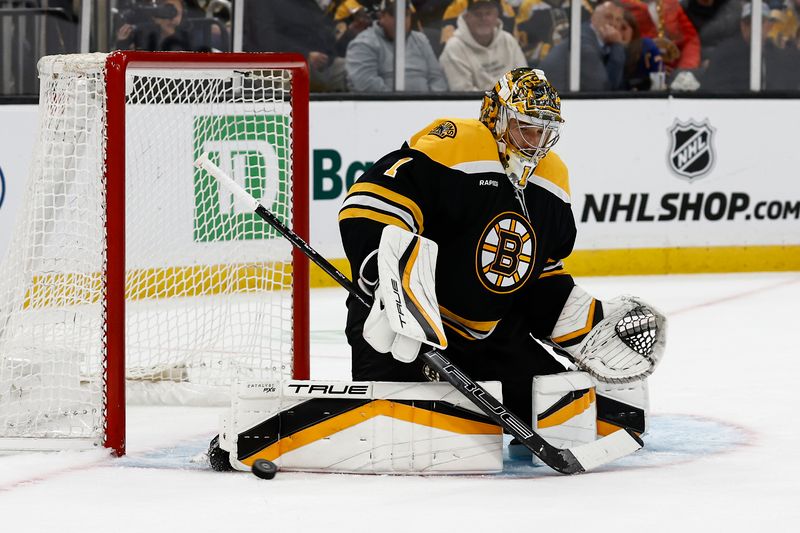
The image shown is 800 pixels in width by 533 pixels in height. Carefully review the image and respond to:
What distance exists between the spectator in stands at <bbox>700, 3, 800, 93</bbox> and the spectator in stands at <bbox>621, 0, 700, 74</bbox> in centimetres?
10

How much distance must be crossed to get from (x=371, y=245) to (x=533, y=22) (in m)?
3.74

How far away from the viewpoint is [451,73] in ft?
20.3

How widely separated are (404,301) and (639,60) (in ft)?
13.5

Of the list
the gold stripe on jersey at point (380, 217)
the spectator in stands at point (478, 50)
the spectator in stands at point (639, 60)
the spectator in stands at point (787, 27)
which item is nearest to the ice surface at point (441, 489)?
the gold stripe on jersey at point (380, 217)

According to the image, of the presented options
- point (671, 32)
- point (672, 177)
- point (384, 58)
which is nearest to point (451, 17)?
point (384, 58)

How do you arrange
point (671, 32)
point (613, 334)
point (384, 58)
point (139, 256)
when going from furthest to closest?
point (671, 32)
point (384, 58)
point (139, 256)
point (613, 334)

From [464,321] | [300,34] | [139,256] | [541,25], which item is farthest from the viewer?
[541,25]

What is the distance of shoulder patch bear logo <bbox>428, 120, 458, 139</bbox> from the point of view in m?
2.87

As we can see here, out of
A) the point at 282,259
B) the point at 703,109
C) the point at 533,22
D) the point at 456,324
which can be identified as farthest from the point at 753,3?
the point at 456,324

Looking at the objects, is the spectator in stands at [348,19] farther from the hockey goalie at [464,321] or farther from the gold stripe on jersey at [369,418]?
the gold stripe on jersey at [369,418]

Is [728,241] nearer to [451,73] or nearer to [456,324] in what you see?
[451,73]

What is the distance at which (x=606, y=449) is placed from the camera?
2.84 meters

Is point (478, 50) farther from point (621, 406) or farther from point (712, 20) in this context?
point (621, 406)

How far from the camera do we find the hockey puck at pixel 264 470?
2.69m
